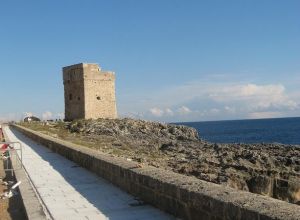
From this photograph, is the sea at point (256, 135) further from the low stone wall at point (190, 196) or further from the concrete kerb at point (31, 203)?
the concrete kerb at point (31, 203)

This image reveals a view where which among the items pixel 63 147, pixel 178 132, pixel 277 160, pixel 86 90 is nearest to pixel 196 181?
pixel 63 147

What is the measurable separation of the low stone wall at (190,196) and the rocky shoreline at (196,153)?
1635mm

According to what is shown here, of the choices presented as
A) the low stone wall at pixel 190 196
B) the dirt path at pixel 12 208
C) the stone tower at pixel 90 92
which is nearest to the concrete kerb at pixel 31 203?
the dirt path at pixel 12 208

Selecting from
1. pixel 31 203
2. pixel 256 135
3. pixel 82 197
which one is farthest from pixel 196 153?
pixel 256 135

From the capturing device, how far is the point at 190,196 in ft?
18.7

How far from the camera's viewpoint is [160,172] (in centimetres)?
727

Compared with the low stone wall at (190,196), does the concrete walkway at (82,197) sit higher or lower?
lower

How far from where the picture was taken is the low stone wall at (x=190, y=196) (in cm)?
452

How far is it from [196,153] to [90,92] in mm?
18701

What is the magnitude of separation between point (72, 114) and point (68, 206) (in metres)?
39.1

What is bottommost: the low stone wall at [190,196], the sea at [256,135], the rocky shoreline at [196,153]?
the sea at [256,135]

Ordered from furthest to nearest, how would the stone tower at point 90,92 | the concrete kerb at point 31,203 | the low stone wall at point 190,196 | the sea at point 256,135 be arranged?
the sea at point 256,135, the stone tower at point 90,92, the concrete kerb at point 31,203, the low stone wall at point 190,196

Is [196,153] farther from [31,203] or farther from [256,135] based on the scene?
[256,135]

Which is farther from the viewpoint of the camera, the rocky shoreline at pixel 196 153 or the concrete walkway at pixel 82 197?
the rocky shoreline at pixel 196 153
